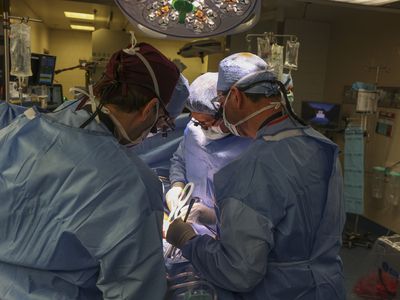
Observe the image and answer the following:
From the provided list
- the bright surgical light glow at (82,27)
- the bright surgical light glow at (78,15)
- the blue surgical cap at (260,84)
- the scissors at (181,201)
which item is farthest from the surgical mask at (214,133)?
the bright surgical light glow at (82,27)

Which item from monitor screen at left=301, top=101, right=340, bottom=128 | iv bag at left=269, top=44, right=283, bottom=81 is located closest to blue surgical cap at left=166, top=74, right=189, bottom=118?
iv bag at left=269, top=44, right=283, bottom=81

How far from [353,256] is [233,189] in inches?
119

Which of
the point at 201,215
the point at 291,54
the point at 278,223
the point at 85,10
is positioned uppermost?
the point at 85,10

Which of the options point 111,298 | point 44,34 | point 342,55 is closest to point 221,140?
point 111,298

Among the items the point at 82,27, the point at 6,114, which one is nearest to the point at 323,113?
the point at 6,114

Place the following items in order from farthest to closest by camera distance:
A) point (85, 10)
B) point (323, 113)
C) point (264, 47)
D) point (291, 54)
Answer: point (85, 10) < point (323, 113) < point (291, 54) < point (264, 47)

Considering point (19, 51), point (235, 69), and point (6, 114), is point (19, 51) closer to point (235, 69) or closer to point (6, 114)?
point (6, 114)

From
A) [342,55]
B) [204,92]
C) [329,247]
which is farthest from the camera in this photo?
[342,55]

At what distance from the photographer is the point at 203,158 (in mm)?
2203

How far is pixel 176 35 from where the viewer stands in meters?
1.18

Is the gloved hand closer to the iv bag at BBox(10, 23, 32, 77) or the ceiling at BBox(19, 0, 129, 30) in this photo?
the iv bag at BBox(10, 23, 32, 77)

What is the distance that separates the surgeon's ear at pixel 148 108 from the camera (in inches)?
43.6

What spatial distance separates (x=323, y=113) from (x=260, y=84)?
127 inches

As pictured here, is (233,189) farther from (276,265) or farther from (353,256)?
(353,256)
